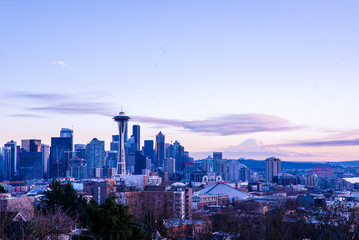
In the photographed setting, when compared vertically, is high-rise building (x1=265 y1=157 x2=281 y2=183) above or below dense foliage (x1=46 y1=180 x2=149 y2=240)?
below

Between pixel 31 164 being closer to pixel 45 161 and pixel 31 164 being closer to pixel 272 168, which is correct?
pixel 45 161

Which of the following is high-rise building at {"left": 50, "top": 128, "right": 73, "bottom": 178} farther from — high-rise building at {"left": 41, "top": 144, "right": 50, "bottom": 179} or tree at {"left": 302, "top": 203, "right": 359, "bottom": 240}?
tree at {"left": 302, "top": 203, "right": 359, "bottom": 240}

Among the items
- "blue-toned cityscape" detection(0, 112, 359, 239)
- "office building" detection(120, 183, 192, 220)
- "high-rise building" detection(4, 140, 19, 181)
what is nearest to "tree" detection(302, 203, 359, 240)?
"blue-toned cityscape" detection(0, 112, 359, 239)

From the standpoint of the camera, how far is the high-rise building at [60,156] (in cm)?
18788

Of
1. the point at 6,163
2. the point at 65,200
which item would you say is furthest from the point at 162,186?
the point at 6,163

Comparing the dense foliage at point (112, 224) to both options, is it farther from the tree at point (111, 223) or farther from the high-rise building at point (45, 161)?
the high-rise building at point (45, 161)

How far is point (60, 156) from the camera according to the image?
192250 mm

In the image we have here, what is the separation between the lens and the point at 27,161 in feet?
605

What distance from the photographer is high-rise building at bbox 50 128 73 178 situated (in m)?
188

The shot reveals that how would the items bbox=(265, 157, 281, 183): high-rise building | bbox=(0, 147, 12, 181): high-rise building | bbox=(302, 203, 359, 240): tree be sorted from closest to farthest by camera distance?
1. bbox=(302, 203, 359, 240): tree
2. bbox=(0, 147, 12, 181): high-rise building
3. bbox=(265, 157, 281, 183): high-rise building

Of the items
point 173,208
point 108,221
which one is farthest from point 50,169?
point 108,221

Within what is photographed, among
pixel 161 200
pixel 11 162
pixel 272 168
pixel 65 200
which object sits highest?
pixel 65 200

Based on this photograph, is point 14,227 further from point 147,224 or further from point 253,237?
point 253,237

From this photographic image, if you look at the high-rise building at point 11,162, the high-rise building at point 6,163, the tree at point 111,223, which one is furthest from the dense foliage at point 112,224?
the high-rise building at point 11,162
